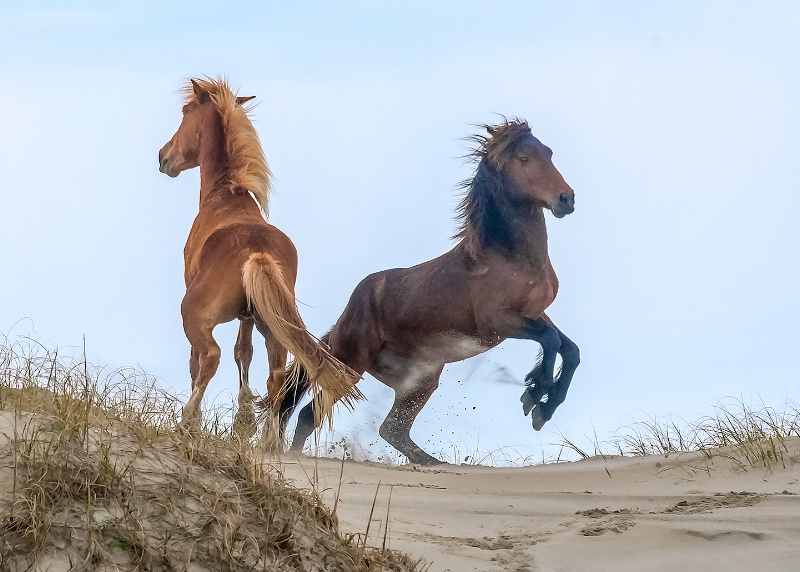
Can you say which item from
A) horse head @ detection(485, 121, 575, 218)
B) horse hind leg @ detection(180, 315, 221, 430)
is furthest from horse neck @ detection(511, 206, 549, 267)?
horse hind leg @ detection(180, 315, 221, 430)

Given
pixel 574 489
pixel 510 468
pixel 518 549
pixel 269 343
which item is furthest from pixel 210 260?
pixel 518 549

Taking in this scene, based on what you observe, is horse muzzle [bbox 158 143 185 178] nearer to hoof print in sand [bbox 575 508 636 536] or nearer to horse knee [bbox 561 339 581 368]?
horse knee [bbox 561 339 581 368]

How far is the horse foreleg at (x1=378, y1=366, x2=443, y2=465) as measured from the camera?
9.34 meters

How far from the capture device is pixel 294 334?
263 inches

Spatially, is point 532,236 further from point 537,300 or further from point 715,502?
point 715,502

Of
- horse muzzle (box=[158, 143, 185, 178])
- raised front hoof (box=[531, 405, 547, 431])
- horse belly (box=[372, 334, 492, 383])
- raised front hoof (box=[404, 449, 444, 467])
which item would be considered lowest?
raised front hoof (box=[404, 449, 444, 467])

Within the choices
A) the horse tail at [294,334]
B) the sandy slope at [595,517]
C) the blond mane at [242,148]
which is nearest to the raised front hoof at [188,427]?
Answer: the sandy slope at [595,517]

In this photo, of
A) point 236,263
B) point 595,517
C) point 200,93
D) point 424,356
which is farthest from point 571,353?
point 595,517

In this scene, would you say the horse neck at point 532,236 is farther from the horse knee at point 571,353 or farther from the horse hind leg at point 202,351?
the horse hind leg at point 202,351

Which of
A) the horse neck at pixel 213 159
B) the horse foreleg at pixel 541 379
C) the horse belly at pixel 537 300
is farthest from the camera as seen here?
the horse belly at pixel 537 300

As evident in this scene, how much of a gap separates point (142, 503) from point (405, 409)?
612 cm

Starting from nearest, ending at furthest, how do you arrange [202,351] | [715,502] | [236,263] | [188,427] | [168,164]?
[188,427]
[715,502]
[202,351]
[236,263]
[168,164]

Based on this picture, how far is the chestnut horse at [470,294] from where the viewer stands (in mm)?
9055

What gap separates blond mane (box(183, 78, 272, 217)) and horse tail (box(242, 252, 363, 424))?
115 centimetres
